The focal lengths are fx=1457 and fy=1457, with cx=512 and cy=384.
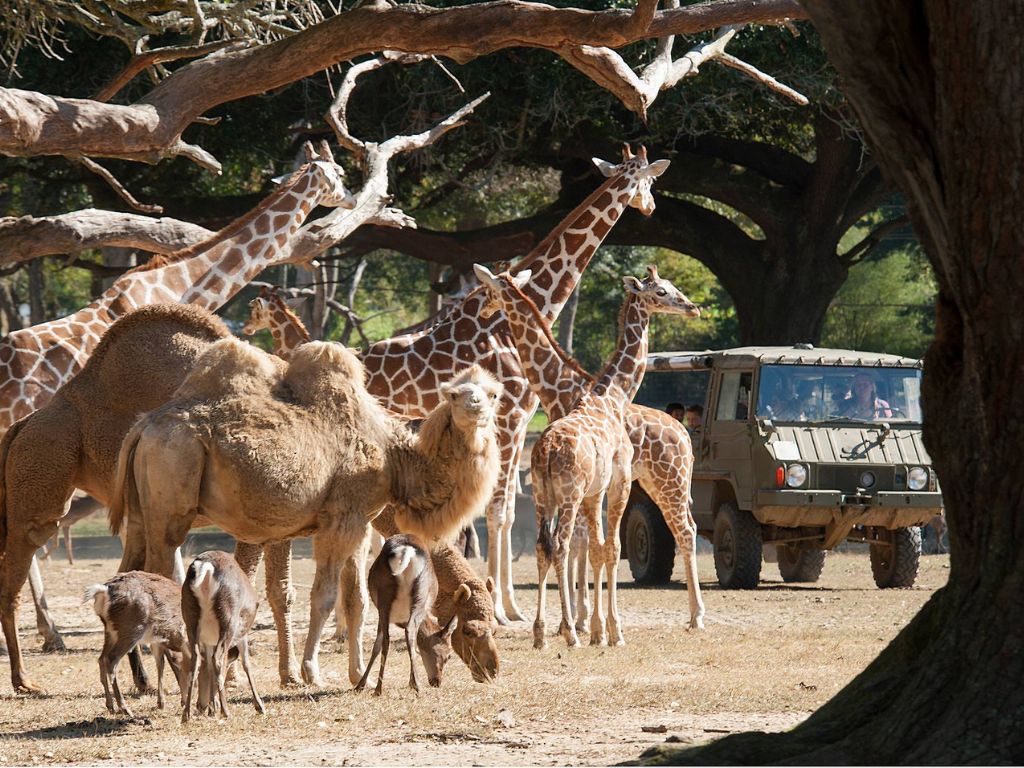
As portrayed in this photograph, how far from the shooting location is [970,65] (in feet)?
17.5

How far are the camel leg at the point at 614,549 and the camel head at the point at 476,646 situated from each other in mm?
2250

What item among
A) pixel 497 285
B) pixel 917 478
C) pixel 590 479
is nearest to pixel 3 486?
pixel 590 479

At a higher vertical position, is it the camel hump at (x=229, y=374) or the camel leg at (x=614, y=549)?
the camel hump at (x=229, y=374)

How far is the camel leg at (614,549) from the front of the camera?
11.4 meters

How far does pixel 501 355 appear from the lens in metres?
13.7

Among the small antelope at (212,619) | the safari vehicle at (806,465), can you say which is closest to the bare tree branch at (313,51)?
the small antelope at (212,619)

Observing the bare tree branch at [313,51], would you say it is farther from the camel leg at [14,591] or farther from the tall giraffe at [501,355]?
the tall giraffe at [501,355]

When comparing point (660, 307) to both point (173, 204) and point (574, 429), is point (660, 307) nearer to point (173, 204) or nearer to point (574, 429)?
point (574, 429)

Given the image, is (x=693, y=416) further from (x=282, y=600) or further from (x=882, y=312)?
(x=882, y=312)

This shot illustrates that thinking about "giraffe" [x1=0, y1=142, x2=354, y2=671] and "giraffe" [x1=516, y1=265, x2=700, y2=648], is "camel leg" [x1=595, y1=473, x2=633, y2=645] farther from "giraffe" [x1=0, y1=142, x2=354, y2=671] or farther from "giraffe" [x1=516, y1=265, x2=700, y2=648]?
"giraffe" [x1=0, y1=142, x2=354, y2=671]

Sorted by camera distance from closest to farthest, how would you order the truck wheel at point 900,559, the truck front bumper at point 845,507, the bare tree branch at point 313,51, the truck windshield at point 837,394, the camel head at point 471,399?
1. the bare tree branch at point 313,51
2. the camel head at point 471,399
3. the truck front bumper at point 845,507
4. the truck wheel at point 900,559
5. the truck windshield at point 837,394

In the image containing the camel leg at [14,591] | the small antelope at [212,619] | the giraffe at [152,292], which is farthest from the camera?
the giraffe at [152,292]

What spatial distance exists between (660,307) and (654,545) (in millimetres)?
4872

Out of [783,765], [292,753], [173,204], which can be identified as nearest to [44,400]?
[292,753]
